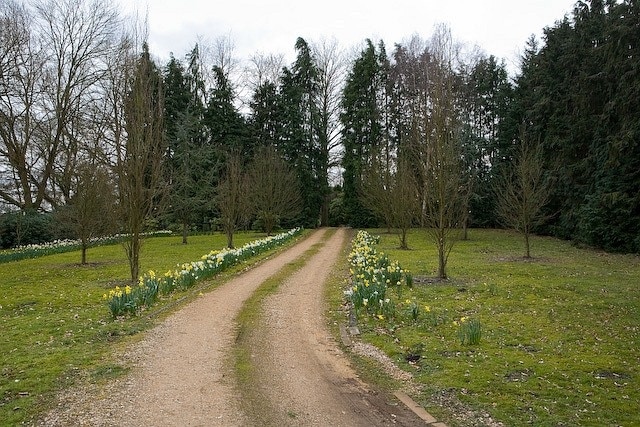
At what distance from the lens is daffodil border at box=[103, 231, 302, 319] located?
28.6 feet

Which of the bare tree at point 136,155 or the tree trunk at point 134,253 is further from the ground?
the bare tree at point 136,155

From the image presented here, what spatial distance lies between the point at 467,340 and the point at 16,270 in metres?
16.6

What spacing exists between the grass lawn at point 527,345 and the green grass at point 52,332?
12.8 ft

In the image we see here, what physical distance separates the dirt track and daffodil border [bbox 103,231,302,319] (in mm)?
784

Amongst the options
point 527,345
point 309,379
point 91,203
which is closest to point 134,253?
point 91,203

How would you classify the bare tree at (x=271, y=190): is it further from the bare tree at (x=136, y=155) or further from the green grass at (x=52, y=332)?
the bare tree at (x=136, y=155)

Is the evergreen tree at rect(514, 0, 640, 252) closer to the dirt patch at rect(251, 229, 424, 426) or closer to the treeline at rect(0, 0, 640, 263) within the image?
the treeline at rect(0, 0, 640, 263)

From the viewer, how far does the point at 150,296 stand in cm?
939

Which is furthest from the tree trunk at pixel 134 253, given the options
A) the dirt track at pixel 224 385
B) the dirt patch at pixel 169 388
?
the dirt patch at pixel 169 388

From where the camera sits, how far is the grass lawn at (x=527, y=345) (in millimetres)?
4910

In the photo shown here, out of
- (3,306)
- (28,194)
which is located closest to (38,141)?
(28,194)

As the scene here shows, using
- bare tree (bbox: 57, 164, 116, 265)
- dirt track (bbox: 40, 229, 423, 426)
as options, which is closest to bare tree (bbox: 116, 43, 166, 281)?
dirt track (bbox: 40, 229, 423, 426)

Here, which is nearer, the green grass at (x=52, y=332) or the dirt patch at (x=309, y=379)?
the dirt patch at (x=309, y=379)

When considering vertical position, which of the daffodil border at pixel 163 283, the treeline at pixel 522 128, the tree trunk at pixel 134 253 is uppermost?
the treeline at pixel 522 128
